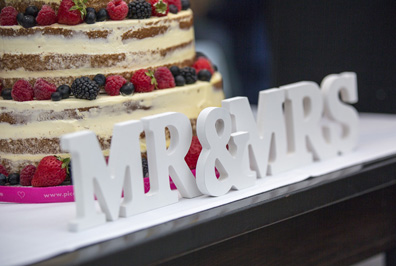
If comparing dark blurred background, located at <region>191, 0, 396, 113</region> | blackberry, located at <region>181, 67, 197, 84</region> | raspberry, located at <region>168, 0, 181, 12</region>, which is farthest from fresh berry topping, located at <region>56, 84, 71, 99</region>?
dark blurred background, located at <region>191, 0, 396, 113</region>

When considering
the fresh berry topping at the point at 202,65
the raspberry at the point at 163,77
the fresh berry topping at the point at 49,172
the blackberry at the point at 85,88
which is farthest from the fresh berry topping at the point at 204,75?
the fresh berry topping at the point at 49,172

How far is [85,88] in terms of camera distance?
168cm

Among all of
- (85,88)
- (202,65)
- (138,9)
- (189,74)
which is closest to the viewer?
(85,88)

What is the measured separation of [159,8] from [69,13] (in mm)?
277

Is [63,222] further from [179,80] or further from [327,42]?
[327,42]

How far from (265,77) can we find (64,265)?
2634 millimetres

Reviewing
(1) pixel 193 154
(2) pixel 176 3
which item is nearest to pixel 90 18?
(2) pixel 176 3

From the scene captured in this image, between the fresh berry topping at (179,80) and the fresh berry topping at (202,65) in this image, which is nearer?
the fresh berry topping at (179,80)

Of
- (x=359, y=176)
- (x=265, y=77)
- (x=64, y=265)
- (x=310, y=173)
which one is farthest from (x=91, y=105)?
(x=265, y=77)

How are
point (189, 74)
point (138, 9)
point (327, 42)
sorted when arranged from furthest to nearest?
point (327, 42) < point (189, 74) < point (138, 9)

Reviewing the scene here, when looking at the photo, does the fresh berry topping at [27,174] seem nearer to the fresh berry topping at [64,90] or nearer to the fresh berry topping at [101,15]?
the fresh berry topping at [64,90]

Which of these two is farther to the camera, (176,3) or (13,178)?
(176,3)

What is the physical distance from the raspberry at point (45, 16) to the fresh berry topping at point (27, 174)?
15.2 inches

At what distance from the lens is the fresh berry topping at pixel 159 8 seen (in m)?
1.83
